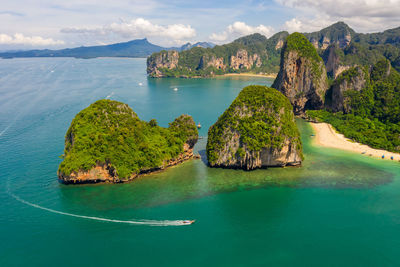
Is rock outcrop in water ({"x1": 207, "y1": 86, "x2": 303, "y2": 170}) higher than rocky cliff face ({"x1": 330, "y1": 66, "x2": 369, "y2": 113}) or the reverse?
the reverse

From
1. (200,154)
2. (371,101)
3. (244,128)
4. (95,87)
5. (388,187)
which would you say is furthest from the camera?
(95,87)

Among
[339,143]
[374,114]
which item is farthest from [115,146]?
[374,114]

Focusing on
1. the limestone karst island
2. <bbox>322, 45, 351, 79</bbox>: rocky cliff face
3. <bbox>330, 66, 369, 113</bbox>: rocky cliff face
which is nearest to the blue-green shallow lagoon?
the limestone karst island

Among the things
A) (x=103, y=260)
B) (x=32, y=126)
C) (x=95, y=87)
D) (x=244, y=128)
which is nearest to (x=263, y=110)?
(x=244, y=128)

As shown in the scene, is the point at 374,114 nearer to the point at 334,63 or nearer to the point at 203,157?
the point at 203,157

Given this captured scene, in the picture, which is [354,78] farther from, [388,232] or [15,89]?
[15,89]

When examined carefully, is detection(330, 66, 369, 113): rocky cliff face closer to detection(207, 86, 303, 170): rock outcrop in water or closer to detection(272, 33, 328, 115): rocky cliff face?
detection(272, 33, 328, 115): rocky cliff face
